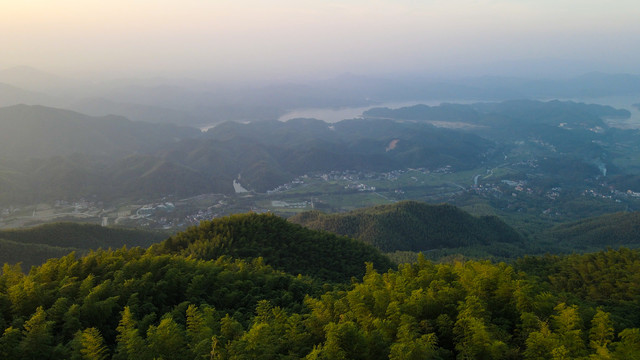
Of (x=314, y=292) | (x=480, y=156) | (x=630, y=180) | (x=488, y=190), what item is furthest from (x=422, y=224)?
(x=480, y=156)

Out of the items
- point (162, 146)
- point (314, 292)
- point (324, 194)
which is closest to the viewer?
point (314, 292)

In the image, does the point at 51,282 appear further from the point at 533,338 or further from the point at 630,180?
the point at 630,180

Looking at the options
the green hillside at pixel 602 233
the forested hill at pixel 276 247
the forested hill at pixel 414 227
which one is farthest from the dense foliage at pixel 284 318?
the green hillside at pixel 602 233

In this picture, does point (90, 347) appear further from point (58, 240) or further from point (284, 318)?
point (58, 240)

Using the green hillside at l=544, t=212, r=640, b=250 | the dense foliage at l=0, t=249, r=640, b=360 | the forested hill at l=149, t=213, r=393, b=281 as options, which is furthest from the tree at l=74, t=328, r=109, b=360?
the green hillside at l=544, t=212, r=640, b=250

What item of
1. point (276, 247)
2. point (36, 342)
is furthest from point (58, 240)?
point (36, 342)
